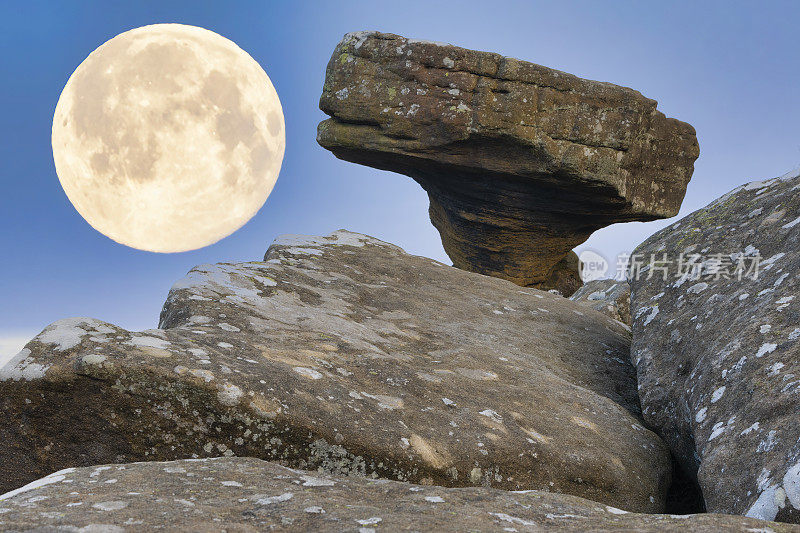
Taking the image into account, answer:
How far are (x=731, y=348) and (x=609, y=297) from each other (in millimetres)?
5357

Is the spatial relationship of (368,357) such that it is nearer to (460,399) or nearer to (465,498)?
(460,399)

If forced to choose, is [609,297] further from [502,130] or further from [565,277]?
[565,277]

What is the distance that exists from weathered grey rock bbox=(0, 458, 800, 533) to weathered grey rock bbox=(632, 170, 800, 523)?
106 centimetres

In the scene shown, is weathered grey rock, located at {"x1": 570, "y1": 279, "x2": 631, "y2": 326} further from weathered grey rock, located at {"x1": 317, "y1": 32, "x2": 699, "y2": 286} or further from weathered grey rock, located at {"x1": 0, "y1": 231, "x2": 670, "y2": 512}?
weathered grey rock, located at {"x1": 317, "y1": 32, "x2": 699, "y2": 286}

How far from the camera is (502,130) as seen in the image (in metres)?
12.9

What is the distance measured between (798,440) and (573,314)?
4.19 metres

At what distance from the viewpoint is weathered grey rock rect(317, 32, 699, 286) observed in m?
12.9

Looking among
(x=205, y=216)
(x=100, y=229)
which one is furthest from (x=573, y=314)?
(x=100, y=229)

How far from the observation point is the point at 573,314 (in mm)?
7574

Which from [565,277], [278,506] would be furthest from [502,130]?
[278,506]

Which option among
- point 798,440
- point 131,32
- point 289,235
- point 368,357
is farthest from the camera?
point 131,32

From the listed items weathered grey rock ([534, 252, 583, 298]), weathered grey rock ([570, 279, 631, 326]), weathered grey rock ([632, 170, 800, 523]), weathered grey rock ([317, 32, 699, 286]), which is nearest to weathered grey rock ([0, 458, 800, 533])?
weathered grey rock ([632, 170, 800, 523])

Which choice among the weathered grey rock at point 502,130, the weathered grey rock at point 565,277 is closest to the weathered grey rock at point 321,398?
the weathered grey rock at point 502,130

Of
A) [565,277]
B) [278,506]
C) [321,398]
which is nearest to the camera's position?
[278,506]
